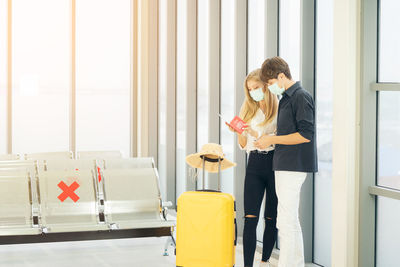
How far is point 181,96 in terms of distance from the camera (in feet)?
28.3

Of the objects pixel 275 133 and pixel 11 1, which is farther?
pixel 11 1

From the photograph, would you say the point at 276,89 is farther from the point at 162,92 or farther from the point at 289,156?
the point at 162,92

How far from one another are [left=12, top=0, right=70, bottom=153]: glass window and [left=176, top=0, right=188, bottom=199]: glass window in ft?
10.1

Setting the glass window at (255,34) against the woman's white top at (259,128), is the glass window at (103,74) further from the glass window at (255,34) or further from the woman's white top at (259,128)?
the woman's white top at (259,128)

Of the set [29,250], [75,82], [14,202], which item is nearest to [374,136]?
[14,202]

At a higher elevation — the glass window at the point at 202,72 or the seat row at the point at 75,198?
the glass window at the point at 202,72

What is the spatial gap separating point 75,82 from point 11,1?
1.95 meters

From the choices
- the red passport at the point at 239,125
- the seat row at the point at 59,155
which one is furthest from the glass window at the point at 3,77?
the red passport at the point at 239,125

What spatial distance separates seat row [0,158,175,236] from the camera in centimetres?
504

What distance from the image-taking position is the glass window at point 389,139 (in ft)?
12.0

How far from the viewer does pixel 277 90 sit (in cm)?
384

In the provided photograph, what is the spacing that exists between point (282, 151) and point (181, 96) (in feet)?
16.1

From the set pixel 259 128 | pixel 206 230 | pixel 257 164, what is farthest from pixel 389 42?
pixel 206 230

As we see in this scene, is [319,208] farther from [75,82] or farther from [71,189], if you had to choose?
[75,82]
